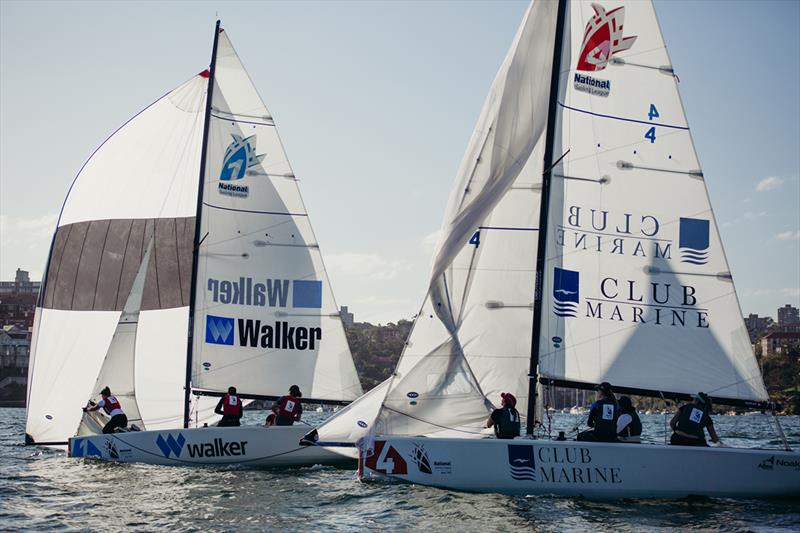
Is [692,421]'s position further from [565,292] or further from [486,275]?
[486,275]

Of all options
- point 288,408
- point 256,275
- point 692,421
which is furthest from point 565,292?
point 256,275

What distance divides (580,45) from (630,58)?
2.75 feet

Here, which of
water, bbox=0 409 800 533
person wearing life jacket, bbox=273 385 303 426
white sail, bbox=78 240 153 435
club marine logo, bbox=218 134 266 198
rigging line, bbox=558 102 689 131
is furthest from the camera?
club marine logo, bbox=218 134 266 198

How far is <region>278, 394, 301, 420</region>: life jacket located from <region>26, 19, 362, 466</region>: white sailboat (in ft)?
5.90

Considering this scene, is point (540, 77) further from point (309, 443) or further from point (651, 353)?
point (309, 443)

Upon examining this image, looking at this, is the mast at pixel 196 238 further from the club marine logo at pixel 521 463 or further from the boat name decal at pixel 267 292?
the club marine logo at pixel 521 463

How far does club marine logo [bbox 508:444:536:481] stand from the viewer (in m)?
13.6

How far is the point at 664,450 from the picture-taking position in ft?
43.8

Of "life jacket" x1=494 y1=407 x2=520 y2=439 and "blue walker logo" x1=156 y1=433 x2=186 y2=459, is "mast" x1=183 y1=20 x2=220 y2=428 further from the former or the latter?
"life jacket" x1=494 y1=407 x2=520 y2=439

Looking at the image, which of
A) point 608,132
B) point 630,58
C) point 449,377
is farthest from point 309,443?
point 630,58

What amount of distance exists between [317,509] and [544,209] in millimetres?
5905

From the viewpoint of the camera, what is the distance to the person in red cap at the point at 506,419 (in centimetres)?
1431

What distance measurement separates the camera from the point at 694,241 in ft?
50.0

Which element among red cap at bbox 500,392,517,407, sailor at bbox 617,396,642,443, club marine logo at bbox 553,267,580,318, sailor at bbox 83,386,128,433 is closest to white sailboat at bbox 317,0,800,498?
club marine logo at bbox 553,267,580,318
